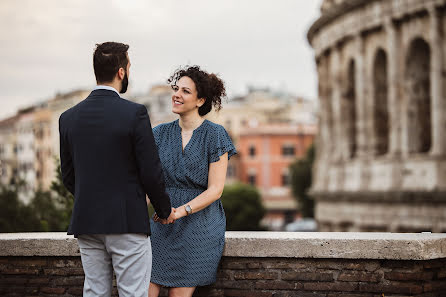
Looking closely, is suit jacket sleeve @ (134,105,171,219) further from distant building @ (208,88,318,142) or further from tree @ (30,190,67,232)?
distant building @ (208,88,318,142)

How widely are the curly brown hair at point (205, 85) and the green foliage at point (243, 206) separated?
5275cm

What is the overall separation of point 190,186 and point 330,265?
155 centimetres

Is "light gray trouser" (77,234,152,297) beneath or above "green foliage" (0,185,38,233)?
above

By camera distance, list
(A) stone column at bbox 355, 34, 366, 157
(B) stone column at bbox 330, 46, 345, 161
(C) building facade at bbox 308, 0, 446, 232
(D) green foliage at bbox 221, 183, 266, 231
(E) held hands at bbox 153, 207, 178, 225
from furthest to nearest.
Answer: (D) green foliage at bbox 221, 183, 266, 231, (B) stone column at bbox 330, 46, 345, 161, (A) stone column at bbox 355, 34, 366, 157, (C) building facade at bbox 308, 0, 446, 232, (E) held hands at bbox 153, 207, 178, 225

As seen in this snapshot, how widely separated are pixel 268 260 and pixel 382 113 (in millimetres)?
27957

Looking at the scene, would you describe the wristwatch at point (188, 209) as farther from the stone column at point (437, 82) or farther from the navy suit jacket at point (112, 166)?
the stone column at point (437, 82)

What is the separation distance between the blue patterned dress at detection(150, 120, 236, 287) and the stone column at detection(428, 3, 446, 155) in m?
24.2

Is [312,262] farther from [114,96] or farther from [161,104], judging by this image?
[161,104]

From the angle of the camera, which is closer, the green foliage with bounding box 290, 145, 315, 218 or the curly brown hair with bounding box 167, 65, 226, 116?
the curly brown hair with bounding box 167, 65, 226, 116

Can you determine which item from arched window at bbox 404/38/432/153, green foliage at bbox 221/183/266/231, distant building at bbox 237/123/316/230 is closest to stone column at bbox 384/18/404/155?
arched window at bbox 404/38/432/153

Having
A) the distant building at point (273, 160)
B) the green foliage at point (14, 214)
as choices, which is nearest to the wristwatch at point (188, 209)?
the green foliage at point (14, 214)

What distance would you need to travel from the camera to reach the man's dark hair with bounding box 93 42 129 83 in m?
4.73

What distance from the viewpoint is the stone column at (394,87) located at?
31.0 metres

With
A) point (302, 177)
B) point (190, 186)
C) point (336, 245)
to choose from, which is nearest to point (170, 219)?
point (190, 186)
